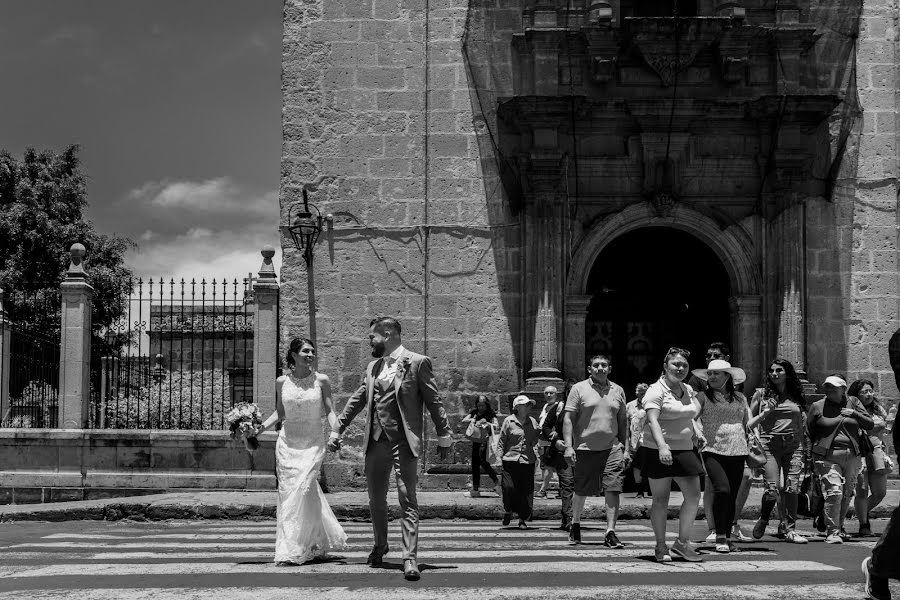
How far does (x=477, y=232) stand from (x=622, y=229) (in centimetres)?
210

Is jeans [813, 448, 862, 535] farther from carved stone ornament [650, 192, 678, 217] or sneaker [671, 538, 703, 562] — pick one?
carved stone ornament [650, 192, 678, 217]

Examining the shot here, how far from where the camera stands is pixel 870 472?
436 inches

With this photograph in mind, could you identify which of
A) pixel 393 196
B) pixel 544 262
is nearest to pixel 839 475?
pixel 544 262

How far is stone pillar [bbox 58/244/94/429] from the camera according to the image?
15.8m

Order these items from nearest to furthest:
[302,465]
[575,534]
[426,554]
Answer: [302,465] < [426,554] < [575,534]

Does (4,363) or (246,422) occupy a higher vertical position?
(4,363)

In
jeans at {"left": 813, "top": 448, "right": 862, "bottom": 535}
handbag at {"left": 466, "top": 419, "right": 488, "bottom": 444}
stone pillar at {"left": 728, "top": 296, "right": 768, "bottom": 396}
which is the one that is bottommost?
jeans at {"left": 813, "top": 448, "right": 862, "bottom": 535}

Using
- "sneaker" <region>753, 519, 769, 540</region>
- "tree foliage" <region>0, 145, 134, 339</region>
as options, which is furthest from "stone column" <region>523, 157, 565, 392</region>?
Answer: "tree foliage" <region>0, 145, 134, 339</region>

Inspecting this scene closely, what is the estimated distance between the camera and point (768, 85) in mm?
16000

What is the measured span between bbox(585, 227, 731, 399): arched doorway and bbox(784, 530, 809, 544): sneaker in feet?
21.3

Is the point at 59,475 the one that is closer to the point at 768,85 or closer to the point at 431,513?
the point at 431,513

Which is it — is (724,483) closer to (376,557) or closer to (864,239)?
(376,557)

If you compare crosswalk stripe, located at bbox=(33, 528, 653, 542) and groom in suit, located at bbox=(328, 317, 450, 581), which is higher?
groom in suit, located at bbox=(328, 317, 450, 581)

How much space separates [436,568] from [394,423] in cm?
105
